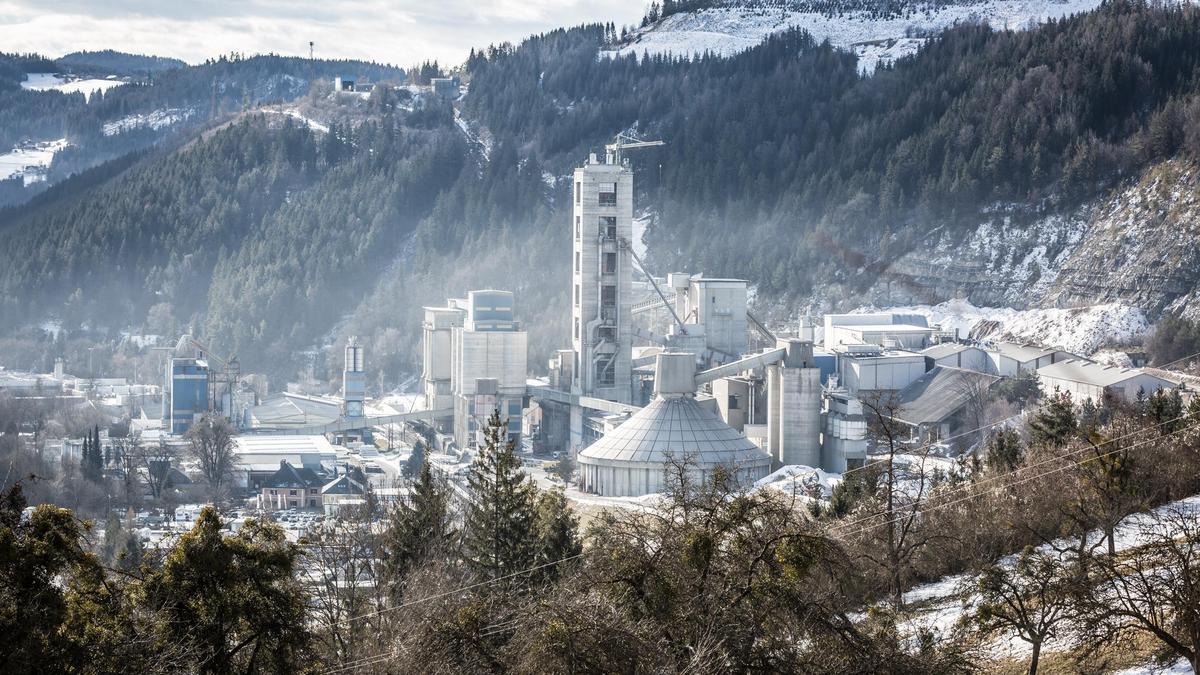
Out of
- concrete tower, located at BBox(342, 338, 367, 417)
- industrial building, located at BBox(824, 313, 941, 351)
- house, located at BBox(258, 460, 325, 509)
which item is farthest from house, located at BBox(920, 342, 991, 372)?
concrete tower, located at BBox(342, 338, 367, 417)

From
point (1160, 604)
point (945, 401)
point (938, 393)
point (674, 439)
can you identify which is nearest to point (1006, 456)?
point (674, 439)

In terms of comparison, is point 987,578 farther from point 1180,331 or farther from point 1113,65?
point 1113,65

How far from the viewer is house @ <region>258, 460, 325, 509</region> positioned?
6538cm

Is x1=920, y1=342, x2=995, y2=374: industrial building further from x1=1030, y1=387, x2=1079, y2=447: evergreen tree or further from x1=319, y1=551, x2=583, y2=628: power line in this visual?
x1=319, y1=551, x2=583, y2=628: power line

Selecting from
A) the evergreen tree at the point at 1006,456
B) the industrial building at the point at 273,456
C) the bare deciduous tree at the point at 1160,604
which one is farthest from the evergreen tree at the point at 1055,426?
the industrial building at the point at 273,456

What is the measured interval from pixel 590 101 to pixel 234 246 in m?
34.6

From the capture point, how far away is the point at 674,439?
188ft

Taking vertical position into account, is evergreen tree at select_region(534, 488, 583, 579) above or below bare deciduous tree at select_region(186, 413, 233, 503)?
above

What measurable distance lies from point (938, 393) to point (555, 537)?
36.5 m

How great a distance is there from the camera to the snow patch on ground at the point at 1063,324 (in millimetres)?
83500

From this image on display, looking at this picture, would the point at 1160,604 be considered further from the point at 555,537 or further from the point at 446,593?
the point at 555,537

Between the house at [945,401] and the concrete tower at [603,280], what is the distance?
12.0m

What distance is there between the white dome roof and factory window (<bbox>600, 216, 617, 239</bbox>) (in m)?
14.1

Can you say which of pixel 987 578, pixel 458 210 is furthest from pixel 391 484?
pixel 458 210
